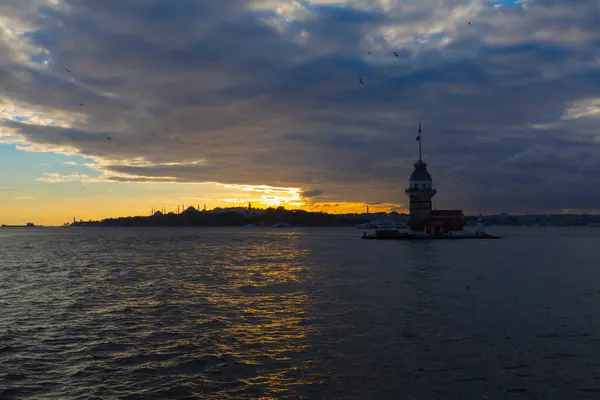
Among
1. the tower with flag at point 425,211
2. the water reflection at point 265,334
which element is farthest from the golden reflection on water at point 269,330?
the tower with flag at point 425,211

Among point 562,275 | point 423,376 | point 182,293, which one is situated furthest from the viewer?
point 562,275

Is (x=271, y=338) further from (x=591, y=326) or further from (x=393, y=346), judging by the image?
(x=591, y=326)

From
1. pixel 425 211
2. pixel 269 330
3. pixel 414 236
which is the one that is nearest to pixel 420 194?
pixel 425 211

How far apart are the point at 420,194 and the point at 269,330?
126795 millimetres

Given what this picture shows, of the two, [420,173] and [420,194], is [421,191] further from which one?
[420,173]

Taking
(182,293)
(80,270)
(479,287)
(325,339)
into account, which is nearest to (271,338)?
(325,339)

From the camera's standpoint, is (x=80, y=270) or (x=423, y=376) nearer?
(x=423, y=376)

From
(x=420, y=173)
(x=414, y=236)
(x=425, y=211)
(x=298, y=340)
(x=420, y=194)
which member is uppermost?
(x=420, y=173)

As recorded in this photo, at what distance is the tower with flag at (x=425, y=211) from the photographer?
474 feet

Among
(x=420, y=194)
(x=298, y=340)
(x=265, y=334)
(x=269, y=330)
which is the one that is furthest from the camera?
(x=420, y=194)

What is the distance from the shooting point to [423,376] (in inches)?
725

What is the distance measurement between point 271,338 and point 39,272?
1676 inches

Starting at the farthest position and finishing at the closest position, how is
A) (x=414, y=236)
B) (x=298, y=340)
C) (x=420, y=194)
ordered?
(x=420, y=194) < (x=414, y=236) < (x=298, y=340)

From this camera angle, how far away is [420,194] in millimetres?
146500
